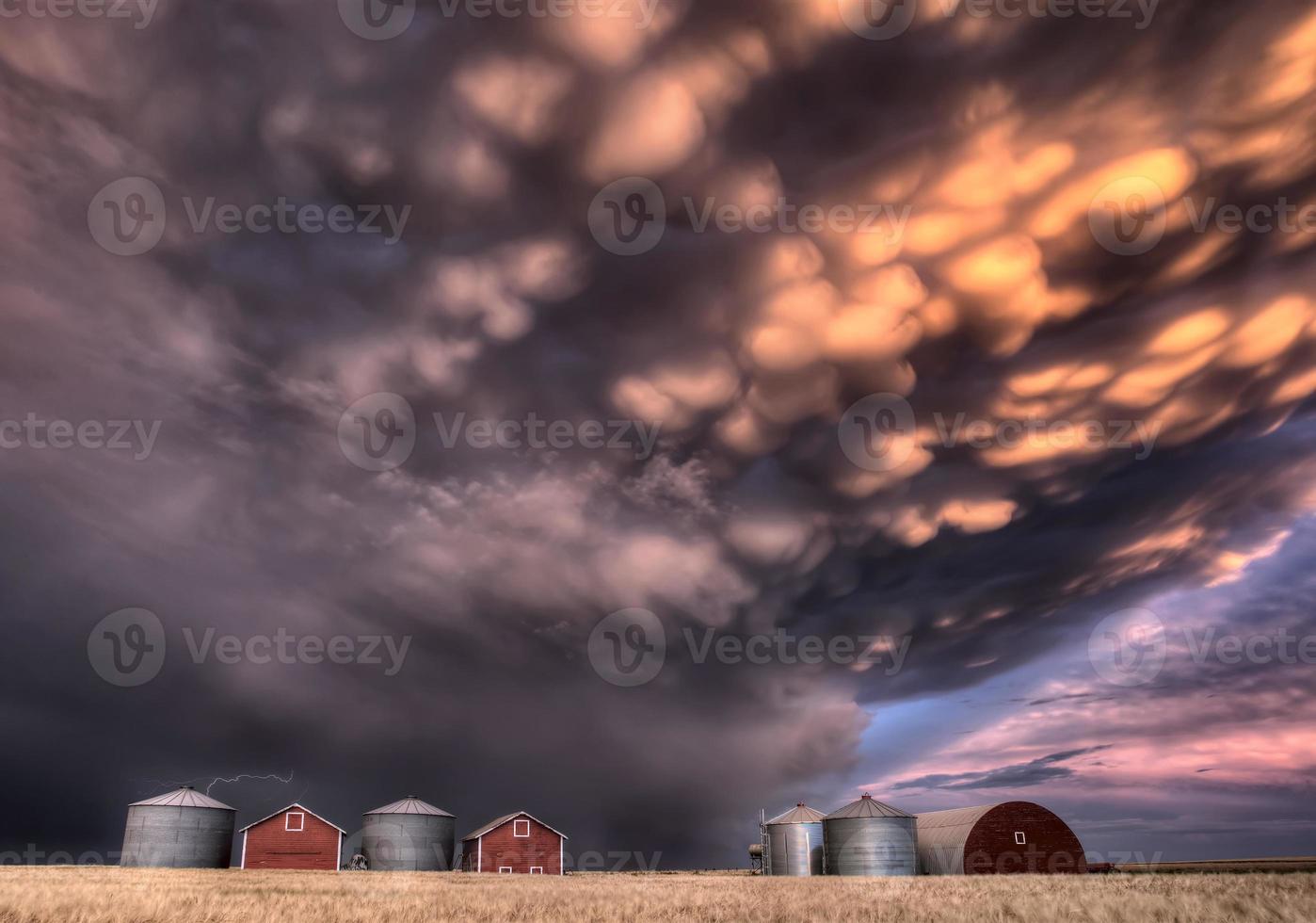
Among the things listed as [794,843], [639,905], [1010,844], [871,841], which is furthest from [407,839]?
[639,905]

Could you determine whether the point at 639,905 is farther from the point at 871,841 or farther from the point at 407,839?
the point at 407,839

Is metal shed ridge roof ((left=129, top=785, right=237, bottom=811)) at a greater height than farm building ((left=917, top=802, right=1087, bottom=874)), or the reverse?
metal shed ridge roof ((left=129, top=785, right=237, bottom=811))

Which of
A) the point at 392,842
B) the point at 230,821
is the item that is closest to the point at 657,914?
the point at 392,842

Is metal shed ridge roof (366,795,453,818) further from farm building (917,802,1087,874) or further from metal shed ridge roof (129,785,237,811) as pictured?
farm building (917,802,1087,874)

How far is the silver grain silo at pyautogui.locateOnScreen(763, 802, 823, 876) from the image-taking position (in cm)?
6944

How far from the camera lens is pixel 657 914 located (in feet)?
72.6

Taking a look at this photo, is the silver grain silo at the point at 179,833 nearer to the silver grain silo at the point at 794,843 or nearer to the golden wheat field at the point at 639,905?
the golden wheat field at the point at 639,905

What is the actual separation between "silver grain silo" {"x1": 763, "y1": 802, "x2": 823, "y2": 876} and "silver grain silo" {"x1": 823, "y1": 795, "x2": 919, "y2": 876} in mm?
2993

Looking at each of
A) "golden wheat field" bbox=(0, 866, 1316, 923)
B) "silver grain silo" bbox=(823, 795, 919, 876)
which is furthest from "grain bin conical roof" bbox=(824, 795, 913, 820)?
"golden wheat field" bbox=(0, 866, 1316, 923)

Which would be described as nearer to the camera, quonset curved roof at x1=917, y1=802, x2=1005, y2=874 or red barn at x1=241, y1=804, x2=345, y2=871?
quonset curved roof at x1=917, y1=802, x2=1005, y2=874

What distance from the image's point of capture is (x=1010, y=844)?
201ft

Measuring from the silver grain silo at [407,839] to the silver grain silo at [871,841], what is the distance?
3572 centimetres

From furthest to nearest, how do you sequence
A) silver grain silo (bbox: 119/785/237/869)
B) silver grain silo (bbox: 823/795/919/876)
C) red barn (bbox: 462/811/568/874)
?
red barn (bbox: 462/811/568/874), silver grain silo (bbox: 119/785/237/869), silver grain silo (bbox: 823/795/919/876)

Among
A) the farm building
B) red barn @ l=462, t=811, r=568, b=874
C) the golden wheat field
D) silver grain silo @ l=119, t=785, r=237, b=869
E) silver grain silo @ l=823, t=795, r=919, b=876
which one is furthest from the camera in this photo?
red barn @ l=462, t=811, r=568, b=874
